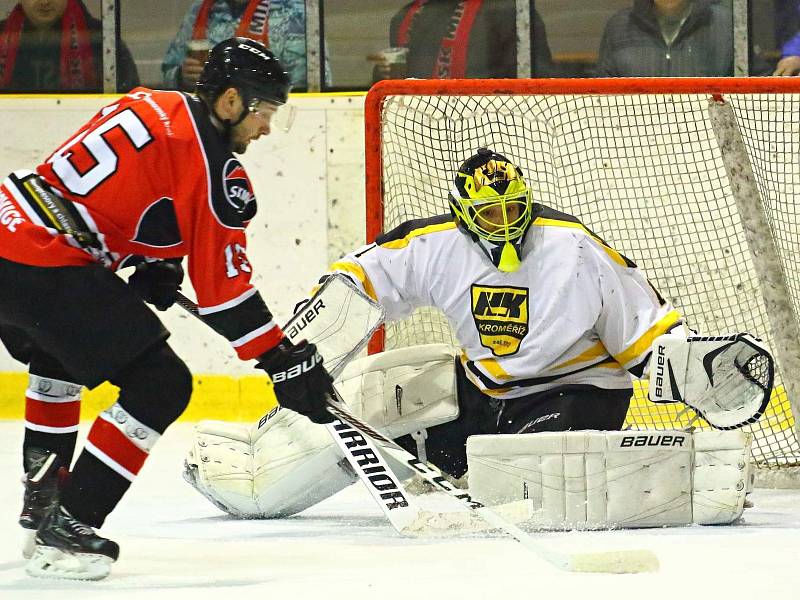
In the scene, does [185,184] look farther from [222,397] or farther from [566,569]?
[222,397]

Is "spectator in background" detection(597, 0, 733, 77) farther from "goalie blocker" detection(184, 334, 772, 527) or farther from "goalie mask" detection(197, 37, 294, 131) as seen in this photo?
"goalie mask" detection(197, 37, 294, 131)

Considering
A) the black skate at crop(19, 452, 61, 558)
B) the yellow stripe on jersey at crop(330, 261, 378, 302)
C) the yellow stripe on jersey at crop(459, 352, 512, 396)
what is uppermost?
the yellow stripe on jersey at crop(330, 261, 378, 302)

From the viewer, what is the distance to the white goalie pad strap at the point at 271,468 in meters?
3.18

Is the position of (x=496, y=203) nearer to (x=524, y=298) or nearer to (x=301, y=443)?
(x=524, y=298)

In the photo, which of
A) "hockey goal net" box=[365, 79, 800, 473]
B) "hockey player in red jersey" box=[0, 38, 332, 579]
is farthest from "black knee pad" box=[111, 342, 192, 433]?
"hockey goal net" box=[365, 79, 800, 473]

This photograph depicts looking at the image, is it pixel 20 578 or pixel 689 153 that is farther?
pixel 689 153

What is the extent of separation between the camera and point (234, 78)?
2520mm

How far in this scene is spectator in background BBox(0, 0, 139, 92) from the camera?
520 cm

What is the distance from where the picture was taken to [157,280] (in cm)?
274

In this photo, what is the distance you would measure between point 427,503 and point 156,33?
2.55 metres

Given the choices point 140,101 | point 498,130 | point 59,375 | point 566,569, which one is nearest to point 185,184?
point 140,101

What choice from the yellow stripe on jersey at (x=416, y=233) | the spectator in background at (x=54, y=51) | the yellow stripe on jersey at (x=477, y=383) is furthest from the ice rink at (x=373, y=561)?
the spectator in background at (x=54, y=51)

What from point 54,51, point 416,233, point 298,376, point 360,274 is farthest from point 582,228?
point 54,51

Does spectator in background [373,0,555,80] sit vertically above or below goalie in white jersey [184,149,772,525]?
above
